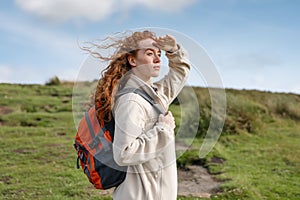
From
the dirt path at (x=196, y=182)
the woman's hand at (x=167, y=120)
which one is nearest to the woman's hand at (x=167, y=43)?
the woman's hand at (x=167, y=120)

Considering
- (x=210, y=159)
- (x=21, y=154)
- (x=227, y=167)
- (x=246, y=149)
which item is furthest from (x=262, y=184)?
(x=21, y=154)

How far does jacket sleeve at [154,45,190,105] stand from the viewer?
2832mm

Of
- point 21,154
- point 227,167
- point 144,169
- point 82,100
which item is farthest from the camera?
point 21,154

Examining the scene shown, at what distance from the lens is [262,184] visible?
7.05 m

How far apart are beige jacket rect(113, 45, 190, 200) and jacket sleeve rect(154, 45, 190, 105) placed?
0.11 meters

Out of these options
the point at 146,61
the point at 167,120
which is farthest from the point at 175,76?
the point at 167,120

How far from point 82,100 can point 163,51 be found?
66 cm

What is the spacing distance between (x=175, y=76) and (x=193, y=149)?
6262 millimetres

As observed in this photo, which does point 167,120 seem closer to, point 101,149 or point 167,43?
point 101,149

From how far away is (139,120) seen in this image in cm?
240

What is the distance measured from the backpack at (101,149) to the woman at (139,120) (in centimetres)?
3

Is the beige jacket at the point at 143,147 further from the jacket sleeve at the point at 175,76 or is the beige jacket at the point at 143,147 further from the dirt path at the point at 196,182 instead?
the dirt path at the point at 196,182

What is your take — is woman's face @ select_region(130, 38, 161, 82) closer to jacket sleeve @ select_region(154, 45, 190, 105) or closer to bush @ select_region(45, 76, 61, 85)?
jacket sleeve @ select_region(154, 45, 190, 105)

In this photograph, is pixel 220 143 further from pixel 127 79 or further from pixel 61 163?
pixel 127 79
